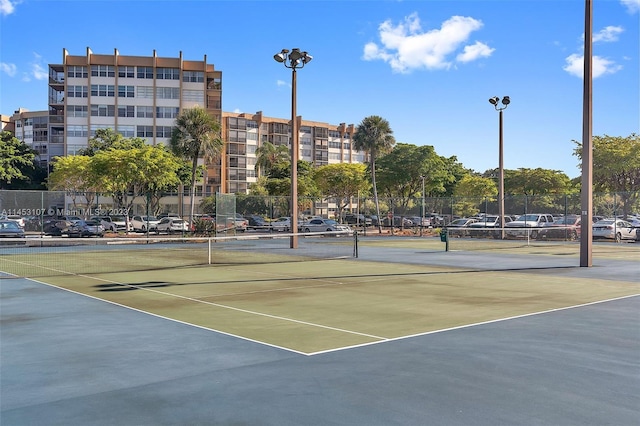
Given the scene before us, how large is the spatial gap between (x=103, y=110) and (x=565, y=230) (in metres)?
66.6

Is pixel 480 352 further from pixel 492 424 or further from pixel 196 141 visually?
pixel 196 141

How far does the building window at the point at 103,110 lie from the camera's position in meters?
84.7

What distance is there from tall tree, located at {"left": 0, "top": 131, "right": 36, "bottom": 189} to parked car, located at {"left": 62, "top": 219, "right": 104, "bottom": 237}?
36362 mm

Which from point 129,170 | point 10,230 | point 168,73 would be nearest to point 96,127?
point 168,73

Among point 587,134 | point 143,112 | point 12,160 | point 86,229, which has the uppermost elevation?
point 143,112

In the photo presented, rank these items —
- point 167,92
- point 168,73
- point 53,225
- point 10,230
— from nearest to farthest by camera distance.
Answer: point 10,230
point 53,225
point 167,92
point 168,73

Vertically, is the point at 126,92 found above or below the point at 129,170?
above

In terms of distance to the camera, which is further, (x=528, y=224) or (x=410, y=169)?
(x=410, y=169)

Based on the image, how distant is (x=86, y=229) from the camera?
4241cm

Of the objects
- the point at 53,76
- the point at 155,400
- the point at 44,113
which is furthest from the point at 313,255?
the point at 44,113

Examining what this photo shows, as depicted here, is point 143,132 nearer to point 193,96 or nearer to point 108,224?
point 193,96

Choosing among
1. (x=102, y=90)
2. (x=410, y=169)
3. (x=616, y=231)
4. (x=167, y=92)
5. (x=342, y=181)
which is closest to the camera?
(x=616, y=231)

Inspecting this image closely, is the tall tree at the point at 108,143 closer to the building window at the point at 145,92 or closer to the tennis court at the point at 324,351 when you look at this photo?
the building window at the point at 145,92

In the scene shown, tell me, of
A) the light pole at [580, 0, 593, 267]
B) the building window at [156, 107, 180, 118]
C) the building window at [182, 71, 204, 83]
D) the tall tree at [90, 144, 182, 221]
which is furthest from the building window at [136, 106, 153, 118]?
the light pole at [580, 0, 593, 267]
